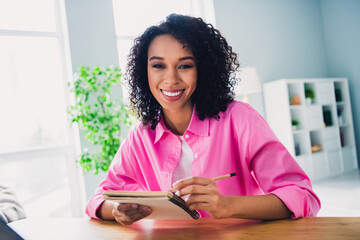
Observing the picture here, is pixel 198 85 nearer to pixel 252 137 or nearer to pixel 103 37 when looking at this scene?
pixel 252 137

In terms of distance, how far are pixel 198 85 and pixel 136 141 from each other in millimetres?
371

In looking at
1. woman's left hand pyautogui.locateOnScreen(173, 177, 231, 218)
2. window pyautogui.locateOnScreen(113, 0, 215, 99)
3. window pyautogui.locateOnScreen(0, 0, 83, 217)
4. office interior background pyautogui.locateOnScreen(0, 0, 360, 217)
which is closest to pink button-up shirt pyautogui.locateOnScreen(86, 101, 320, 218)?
woman's left hand pyautogui.locateOnScreen(173, 177, 231, 218)

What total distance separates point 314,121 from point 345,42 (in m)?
1.79

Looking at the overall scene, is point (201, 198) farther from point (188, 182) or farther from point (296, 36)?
point (296, 36)

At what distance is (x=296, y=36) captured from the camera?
16.8 ft

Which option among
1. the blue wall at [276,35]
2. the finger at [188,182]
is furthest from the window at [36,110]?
A: the finger at [188,182]

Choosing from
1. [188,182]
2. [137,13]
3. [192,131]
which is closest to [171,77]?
[192,131]

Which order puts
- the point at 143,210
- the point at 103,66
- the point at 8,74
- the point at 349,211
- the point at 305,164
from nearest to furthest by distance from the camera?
1. the point at 143,210
2. the point at 349,211
3. the point at 8,74
4. the point at 103,66
5. the point at 305,164

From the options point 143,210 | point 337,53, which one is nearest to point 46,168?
point 143,210

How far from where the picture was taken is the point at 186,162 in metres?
1.14

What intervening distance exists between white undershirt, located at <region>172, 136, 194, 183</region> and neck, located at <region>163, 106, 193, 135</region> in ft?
0.37

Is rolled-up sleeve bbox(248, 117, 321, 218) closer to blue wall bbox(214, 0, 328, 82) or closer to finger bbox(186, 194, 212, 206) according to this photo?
finger bbox(186, 194, 212, 206)

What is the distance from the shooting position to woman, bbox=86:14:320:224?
3.15 feet

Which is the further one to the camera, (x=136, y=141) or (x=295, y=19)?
(x=295, y=19)
